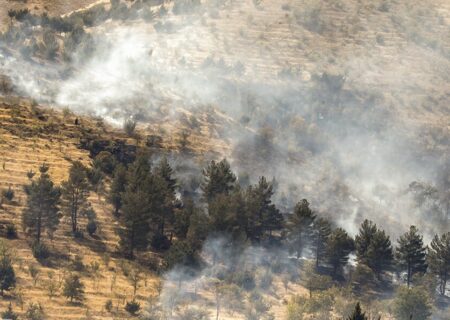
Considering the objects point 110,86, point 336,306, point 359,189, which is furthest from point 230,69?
point 336,306

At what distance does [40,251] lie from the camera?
55.4m

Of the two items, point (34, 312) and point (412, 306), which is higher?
point (34, 312)

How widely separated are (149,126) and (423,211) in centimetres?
3148

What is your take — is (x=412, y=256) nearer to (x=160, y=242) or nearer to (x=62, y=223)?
(x=160, y=242)

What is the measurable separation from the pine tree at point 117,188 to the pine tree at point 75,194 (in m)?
2.32

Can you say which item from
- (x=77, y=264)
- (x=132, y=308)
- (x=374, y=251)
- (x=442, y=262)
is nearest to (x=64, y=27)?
(x=77, y=264)

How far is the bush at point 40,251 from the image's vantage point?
182ft

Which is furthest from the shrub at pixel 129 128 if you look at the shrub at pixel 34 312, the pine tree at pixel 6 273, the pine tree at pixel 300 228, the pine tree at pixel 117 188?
the shrub at pixel 34 312

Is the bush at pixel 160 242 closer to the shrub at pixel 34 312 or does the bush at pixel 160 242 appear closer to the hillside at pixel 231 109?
the hillside at pixel 231 109

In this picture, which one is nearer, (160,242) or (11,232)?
(11,232)

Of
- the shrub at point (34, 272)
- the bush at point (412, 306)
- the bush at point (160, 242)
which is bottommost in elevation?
the bush at point (160, 242)

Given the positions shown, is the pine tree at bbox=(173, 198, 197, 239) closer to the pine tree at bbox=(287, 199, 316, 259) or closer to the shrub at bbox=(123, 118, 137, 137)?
the pine tree at bbox=(287, 199, 316, 259)

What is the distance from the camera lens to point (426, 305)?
5428 centimetres

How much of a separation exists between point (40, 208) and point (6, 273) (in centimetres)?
761
